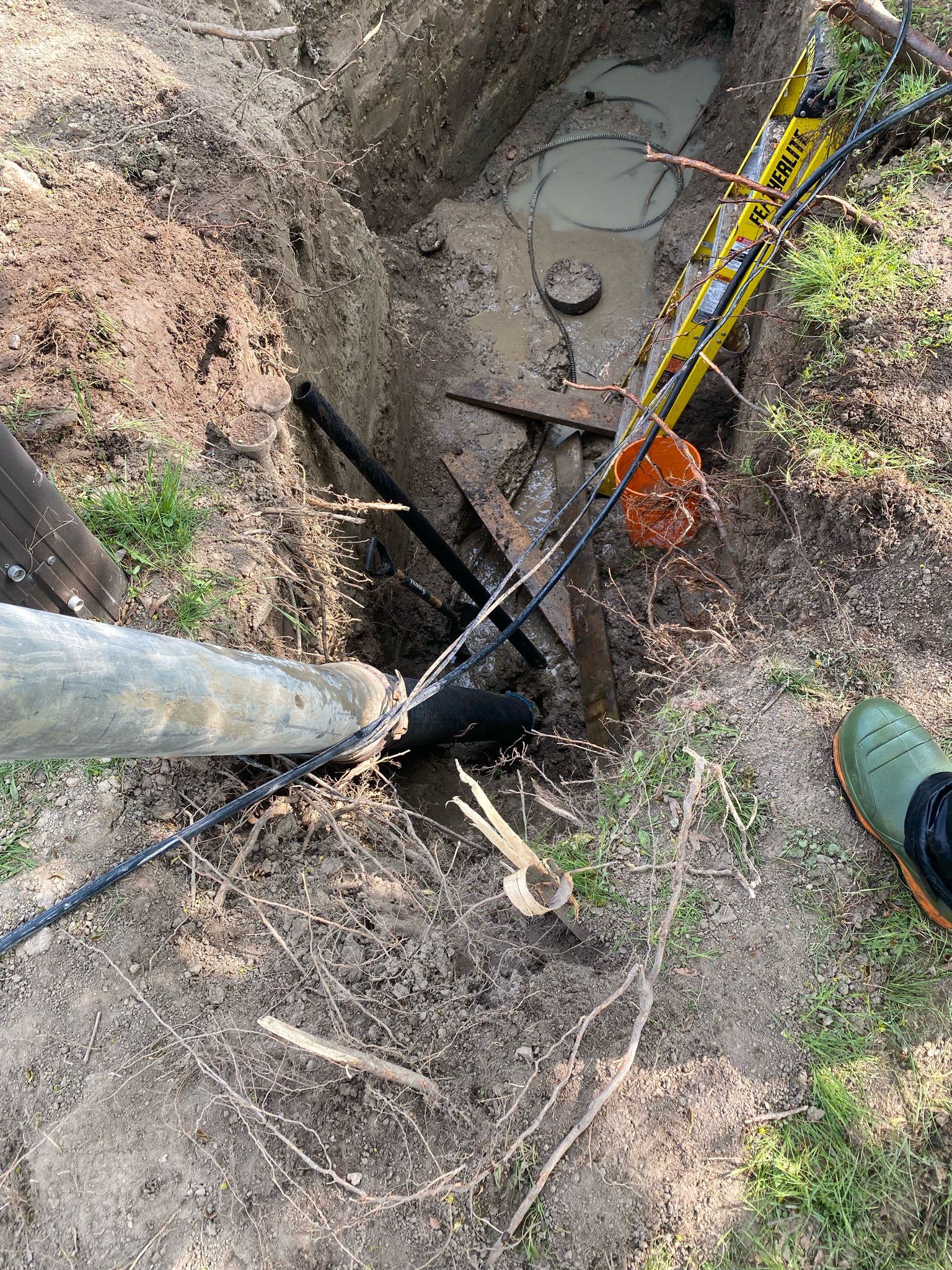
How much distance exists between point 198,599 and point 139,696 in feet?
3.22

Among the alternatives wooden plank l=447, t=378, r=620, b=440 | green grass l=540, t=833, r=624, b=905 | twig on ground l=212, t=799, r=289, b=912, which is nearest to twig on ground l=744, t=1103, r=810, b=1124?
green grass l=540, t=833, r=624, b=905

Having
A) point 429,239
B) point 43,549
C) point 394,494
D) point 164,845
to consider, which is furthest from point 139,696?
point 429,239

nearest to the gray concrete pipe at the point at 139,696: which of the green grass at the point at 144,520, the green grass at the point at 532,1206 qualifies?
the green grass at the point at 144,520

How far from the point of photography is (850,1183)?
62.5 inches

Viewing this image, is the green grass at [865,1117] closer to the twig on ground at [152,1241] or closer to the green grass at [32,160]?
the twig on ground at [152,1241]

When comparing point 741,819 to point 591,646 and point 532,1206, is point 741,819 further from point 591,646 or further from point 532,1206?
point 591,646

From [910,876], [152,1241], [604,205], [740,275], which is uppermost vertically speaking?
[604,205]

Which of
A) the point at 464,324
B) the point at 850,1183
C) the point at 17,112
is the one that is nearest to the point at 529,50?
the point at 464,324

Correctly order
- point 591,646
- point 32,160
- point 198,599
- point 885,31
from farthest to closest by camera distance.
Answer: point 591,646
point 885,31
point 32,160
point 198,599

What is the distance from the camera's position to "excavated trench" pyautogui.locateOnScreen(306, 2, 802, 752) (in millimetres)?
4414

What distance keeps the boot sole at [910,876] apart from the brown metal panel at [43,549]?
2.35 m

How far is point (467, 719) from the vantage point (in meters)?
3.17

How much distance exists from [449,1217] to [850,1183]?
944 mm

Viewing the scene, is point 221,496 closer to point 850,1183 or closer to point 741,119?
point 850,1183
